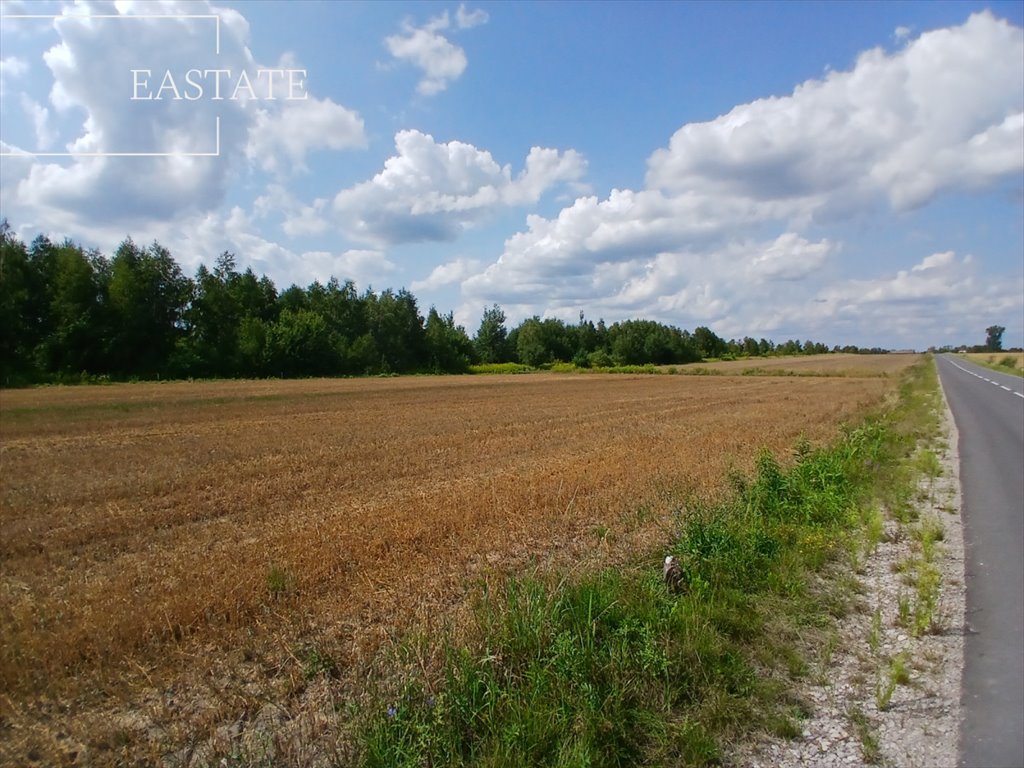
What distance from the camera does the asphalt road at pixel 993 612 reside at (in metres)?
3.74

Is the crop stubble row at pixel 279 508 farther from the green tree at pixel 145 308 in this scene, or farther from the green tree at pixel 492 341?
the green tree at pixel 492 341

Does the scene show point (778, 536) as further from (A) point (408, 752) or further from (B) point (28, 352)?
(B) point (28, 352)

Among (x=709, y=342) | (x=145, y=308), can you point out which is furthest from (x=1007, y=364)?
(x=145, y=308)

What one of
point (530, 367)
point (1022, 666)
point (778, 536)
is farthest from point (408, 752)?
point (530, 367)

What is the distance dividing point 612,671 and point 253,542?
569cm

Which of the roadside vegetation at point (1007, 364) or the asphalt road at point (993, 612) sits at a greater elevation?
the roadside vegetation at point (1007, 364)

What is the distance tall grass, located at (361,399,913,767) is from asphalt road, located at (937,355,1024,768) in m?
1.12

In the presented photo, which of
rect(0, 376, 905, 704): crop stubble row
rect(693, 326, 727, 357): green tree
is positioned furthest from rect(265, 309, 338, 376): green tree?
rect(693, 326, 727, 357): green tree

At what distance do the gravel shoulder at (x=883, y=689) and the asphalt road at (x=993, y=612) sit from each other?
0.30 feet

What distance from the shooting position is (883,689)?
437cm

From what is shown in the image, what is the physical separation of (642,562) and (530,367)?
362 feet

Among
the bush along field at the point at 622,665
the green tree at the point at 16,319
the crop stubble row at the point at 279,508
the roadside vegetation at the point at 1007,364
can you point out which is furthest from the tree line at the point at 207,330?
the roadside vegetation at the point at 1007,364

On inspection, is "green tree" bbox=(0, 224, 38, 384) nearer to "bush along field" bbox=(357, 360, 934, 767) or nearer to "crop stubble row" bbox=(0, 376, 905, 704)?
"crop stubble row" bbox=(0, 376, 905, 704)

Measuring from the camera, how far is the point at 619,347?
126500 millimetres
